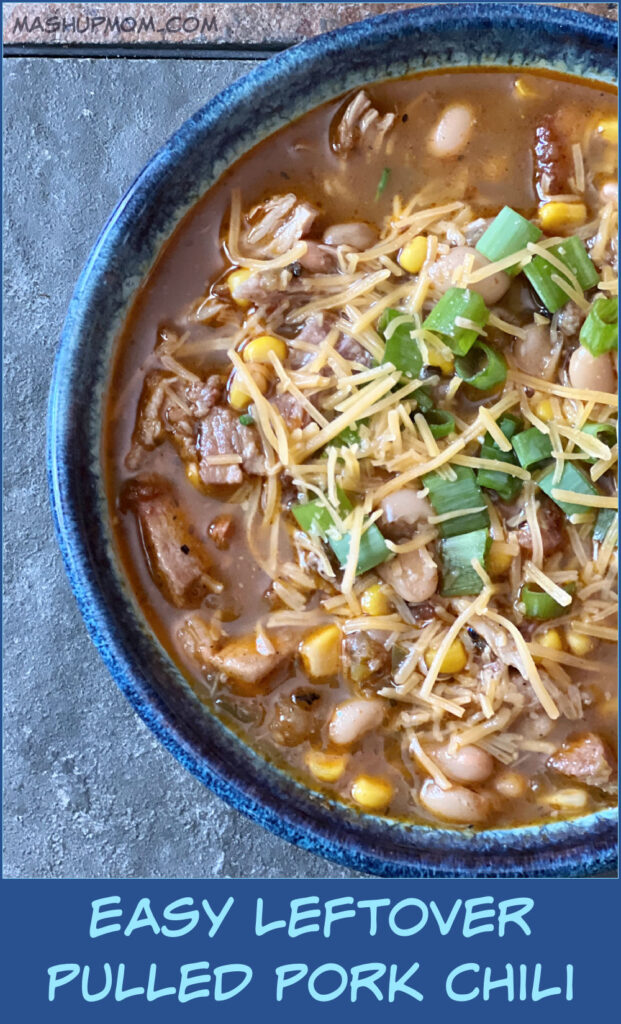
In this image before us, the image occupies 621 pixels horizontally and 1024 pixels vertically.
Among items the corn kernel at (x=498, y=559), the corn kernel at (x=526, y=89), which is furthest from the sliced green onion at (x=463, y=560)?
the corn kernel at (x=526, y=89)

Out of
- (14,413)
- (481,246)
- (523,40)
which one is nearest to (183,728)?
(14,413)

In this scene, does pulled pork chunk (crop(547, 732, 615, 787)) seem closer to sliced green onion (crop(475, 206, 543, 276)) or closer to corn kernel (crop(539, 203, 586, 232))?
sliced green onion (crop(475, 206, 543, 276))

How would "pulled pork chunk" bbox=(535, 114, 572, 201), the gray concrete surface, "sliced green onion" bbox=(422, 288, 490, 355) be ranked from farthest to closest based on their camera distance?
the gray concrete surface → "pulled pork chunk" bbox=(535, 114, 572, 201) → "sliced green onion" bbox=(422, 288, 490, 355)

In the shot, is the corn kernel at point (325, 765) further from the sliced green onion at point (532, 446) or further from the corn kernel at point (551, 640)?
the sliced green onion at point (532, 446)

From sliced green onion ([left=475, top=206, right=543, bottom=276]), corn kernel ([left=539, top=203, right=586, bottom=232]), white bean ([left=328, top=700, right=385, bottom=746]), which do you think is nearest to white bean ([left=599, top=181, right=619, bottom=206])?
corn kernel ([left=539, top=203, right=586, bottom=232])

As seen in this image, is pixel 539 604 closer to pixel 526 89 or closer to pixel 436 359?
pixel 436 359
